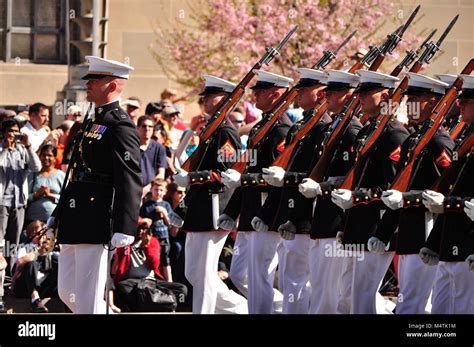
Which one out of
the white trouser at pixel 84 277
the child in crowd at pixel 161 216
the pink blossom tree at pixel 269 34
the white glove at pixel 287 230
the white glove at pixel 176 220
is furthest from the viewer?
the pink blossom tree at pixel 269 34

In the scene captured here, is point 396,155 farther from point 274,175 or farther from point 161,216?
point 161,216

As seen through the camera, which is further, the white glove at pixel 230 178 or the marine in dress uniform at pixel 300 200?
the white glove at pixel 230 178

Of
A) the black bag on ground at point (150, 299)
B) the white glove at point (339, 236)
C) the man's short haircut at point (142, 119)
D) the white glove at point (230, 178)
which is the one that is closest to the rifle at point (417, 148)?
the white glove at point (339, 236)

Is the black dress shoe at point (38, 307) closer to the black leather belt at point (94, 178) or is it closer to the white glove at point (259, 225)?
the white glove at point (259, 225)

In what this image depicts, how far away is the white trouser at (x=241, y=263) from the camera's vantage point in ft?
39.8

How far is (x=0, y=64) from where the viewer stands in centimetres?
2145

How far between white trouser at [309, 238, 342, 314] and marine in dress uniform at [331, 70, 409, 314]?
0.34 meters

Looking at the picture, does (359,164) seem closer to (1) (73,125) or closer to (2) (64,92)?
(1) (73,125)

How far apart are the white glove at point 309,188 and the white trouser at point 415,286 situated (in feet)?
3.50

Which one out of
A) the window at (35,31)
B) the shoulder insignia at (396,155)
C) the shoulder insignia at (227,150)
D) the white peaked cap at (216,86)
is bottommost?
the shoulder insignia at (227,150)

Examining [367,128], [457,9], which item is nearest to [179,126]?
[457,9]

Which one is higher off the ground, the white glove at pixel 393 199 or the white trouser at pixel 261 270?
the white glove at pixel 393 199

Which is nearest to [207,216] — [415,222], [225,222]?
[225,222]

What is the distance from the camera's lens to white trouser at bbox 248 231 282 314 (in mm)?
11828
